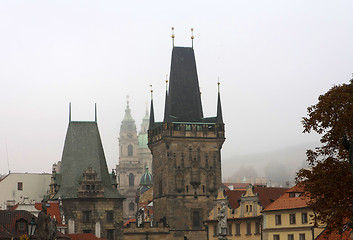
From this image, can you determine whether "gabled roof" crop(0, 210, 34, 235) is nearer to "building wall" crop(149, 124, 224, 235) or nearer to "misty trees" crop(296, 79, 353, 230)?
"misty trees" crop(296, 79, 353, 230)

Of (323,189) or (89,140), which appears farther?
(89,140)

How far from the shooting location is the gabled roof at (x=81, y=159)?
98.3m

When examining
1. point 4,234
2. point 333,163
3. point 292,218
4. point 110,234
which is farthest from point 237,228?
point 333,163

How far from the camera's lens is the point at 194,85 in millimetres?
115750

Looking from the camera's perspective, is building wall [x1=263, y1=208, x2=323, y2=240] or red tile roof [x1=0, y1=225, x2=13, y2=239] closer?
red tile roof [x1=0, y1=225, x2=13, y2=239]

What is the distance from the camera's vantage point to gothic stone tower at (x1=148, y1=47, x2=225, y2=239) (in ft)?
359

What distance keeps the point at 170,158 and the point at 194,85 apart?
12722 mm

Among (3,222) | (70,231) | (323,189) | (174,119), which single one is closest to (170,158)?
(174,119)

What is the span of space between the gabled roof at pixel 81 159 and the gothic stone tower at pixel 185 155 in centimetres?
1265

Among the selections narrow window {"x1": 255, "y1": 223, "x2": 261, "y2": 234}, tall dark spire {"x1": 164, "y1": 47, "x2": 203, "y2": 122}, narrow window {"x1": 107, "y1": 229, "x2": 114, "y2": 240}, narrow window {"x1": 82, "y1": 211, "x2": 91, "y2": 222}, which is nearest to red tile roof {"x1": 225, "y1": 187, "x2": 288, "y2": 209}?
narrow window {"x1": 255, "y1": 223, "x2": 261, "y2": 234}

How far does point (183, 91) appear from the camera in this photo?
115125 millimetres

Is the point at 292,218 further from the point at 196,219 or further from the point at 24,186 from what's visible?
the point at 24,186

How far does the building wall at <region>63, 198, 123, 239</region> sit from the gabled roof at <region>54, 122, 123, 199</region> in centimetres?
97

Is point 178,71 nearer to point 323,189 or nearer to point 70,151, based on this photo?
point 70,151
